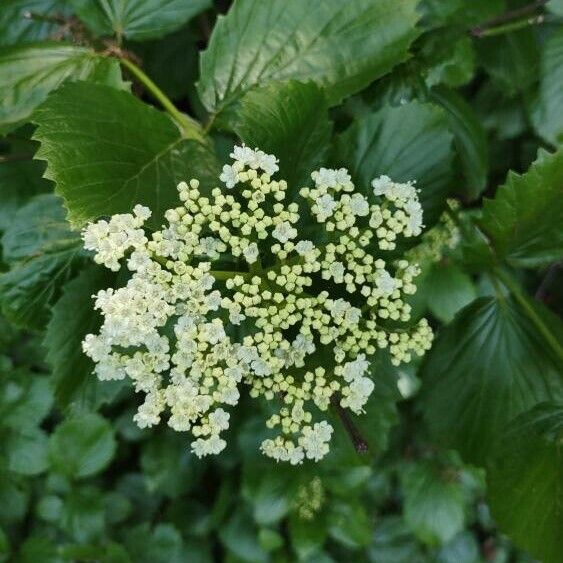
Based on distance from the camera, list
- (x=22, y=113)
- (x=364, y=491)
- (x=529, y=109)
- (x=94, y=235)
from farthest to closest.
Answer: (x=364, y=491)
(x=529, y=109)
(x=22, y=113)
(x=94, y=235)

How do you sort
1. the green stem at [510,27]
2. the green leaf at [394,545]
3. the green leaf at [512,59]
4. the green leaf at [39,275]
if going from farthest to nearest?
the green leaf at [394,545], the green leaf at [512,59], the green stem at [510,27], the green leaf at [39,275]

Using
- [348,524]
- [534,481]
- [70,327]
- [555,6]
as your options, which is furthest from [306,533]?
[555,6]

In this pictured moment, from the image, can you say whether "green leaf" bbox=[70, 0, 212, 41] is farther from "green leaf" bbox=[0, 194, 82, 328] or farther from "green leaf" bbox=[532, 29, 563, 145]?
"green leaf" bbox=[532, 29, 563, 145]

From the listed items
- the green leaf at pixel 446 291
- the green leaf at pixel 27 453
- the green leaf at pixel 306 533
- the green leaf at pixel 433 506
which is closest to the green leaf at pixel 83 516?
the green leaf at pixel 27 453

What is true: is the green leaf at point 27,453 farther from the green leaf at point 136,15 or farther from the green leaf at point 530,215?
the green leaf at point 530,215

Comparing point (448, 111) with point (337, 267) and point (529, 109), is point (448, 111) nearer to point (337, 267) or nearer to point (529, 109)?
point (529, 109)

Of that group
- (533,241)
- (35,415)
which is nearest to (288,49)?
(533,241)
